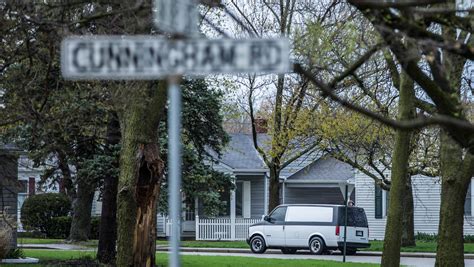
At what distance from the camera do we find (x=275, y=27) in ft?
107

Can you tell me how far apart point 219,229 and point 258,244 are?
32.1 feet

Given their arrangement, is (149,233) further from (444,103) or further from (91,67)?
(91,67)

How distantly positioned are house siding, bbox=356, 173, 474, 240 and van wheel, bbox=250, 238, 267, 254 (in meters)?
10.7

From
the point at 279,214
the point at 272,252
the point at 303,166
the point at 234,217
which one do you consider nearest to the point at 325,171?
the point at 303,166

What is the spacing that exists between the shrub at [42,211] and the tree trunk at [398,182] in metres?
30.1

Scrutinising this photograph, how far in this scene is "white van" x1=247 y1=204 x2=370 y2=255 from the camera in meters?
32.1

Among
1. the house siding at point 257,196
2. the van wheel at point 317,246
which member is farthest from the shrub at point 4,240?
the house siding at point 257,196

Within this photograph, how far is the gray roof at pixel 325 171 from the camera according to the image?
45062 millimetres

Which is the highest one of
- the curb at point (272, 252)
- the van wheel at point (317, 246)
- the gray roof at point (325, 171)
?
the gray roof at point (325, 171)

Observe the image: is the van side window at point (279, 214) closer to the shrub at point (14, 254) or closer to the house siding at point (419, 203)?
the house siding at point (419, 203)

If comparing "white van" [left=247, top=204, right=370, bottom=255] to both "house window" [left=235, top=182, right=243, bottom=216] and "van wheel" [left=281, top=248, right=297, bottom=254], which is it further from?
"house window" [left=235, top=182, right=243, bottom=216]

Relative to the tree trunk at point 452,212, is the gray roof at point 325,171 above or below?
above

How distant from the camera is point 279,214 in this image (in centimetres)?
3334

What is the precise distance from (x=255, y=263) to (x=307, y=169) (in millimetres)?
21716
